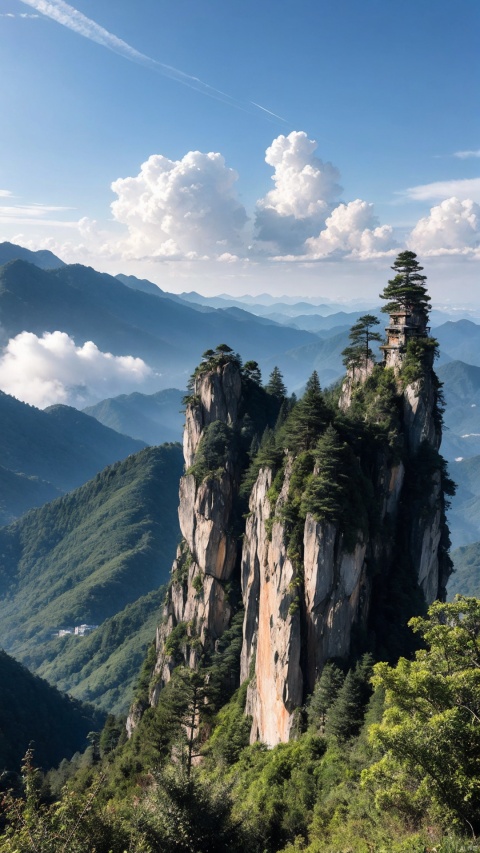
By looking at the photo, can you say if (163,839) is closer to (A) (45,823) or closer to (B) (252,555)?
(A) (45,823)

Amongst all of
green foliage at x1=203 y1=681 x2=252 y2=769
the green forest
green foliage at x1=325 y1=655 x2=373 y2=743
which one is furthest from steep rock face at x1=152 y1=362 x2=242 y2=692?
green foliage at x1=325 y1=655 x2=373 y2=743

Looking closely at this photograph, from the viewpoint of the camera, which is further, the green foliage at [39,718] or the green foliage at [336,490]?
the green foliage at [39,718]

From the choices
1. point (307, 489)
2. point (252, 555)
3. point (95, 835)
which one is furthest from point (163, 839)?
point (252, 555)

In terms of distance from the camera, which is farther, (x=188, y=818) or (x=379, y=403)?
(x=379, y=403)

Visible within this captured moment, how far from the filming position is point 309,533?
40.6 meters

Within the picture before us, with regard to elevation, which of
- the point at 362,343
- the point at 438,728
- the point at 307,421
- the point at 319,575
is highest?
the point at 362,343

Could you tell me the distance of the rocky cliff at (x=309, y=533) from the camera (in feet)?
132

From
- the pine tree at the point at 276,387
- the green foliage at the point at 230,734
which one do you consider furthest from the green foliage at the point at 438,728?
the pine tree at the point at 276,387

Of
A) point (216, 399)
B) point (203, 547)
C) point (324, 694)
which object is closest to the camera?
point (324, 694)

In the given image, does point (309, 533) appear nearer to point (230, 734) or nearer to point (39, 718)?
point (230, 734)

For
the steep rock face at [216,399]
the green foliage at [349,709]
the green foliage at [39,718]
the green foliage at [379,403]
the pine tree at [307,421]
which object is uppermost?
the steep rock face at [216,399]

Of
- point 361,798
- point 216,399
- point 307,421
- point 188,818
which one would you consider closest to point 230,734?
point 307,421

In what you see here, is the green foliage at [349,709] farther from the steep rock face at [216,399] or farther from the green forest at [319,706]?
the steep rock face at [216,399]

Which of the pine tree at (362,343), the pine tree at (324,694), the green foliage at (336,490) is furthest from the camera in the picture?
the pine tree at (362,343)
